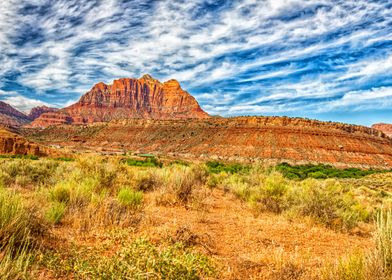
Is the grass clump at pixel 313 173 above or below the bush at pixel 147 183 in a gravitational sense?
above

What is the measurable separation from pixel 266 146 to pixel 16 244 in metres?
70.3

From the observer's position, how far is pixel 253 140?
74625 mm

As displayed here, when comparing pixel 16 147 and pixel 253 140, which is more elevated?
pixel 253 140

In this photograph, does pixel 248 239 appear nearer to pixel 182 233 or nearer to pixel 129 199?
pixel 182 233

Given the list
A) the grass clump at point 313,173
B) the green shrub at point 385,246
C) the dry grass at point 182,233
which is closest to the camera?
the green shrub at point 385,246

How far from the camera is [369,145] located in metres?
79.6

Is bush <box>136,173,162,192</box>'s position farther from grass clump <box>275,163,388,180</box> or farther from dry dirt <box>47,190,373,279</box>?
grass clump <box>275,163,388,180</box>

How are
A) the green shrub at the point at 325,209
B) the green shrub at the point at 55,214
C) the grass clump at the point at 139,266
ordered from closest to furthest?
the grass clump at the point at 139,266 → the green shrub at the point at 55,214 → the green shrub at the point at 325,209

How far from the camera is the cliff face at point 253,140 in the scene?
69.1 metres

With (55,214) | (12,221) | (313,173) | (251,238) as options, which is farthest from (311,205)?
(313,173)

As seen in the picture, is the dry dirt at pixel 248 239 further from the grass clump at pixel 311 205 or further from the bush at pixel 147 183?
the bush at pixel 147 183

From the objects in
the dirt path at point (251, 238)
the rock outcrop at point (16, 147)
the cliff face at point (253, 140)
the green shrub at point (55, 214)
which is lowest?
the dirt path at point (251, 238)

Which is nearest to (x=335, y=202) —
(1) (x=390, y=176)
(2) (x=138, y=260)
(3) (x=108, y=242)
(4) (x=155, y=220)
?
(4) (x=155, y=220)

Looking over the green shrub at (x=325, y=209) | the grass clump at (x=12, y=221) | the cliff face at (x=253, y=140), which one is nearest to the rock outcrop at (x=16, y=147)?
the cliff face at (x=253, y=140)
